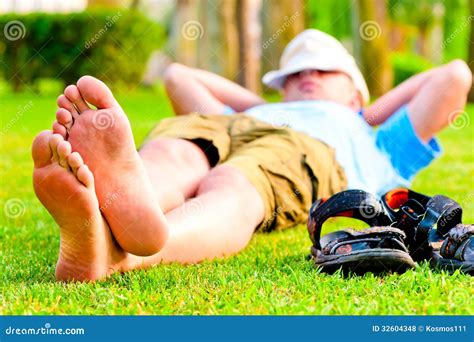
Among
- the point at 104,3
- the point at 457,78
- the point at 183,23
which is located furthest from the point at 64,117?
the point at 104,3

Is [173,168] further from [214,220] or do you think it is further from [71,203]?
[71,203]

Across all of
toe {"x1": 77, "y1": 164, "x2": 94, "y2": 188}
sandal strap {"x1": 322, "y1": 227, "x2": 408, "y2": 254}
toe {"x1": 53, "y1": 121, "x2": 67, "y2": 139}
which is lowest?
sandal strap {"x1": 322, "y1": 227, "x2": 408, "y2": 254}

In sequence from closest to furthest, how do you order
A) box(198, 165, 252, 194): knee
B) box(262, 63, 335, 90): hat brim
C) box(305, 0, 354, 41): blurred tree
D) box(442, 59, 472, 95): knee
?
box(198, 165, 252, 194): knee, box(442, 59, 472, 95): knee, box(262, 63, 335, 90): hat brim, box(305, 0, 354, 41): blurred tree

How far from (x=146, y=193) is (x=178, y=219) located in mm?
202

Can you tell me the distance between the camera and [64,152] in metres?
1.67

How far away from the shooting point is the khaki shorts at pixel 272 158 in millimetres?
2387

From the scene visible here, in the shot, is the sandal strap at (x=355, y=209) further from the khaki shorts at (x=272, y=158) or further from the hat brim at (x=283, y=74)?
the hat brim at (x=283, y=74)

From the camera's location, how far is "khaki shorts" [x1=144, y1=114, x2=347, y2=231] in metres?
2.39

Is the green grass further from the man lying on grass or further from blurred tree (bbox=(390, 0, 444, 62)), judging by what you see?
blurred tree (bbox=(390, 0, 444, 62))

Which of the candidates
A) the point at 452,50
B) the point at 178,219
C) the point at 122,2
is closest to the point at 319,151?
the point at 178,219

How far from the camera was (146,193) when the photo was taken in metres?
1.80

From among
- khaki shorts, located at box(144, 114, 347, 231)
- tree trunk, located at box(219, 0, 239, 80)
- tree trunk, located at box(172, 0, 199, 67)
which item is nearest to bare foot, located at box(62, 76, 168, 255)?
khaki shorts, located at box(144, 114, 347, 231)

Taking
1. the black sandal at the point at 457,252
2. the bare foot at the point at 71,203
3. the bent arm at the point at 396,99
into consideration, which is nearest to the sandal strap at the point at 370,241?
the black sandal at the point at 457,252

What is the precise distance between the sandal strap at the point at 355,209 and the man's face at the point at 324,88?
3.73ft
